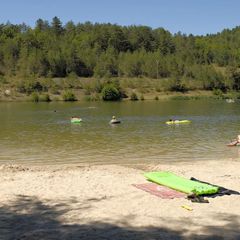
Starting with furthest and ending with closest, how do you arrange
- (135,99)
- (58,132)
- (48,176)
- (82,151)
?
1. (135,99)
2. (58,132)
3. (82,151)
4. (48,176)

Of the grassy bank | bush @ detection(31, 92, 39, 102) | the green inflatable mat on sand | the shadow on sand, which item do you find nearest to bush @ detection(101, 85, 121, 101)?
the grassy bank

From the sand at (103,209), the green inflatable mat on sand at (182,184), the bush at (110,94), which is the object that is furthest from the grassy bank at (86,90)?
the green inflatable mat on sand at (182,184)

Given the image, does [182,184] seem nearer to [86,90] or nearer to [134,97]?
[134,97]

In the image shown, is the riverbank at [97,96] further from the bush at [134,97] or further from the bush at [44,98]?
the bush at [134,97]

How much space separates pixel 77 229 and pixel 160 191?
17.7 ft

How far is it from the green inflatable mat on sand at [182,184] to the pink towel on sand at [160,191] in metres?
0.22

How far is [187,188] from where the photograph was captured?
1688 centimetres

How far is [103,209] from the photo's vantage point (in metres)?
14.6

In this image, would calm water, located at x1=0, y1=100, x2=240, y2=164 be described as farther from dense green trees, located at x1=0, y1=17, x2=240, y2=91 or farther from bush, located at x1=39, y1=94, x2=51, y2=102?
dense green trees, located at x1=0, y1=17, x2=240, y2=91

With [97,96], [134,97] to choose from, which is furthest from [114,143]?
[97,96]

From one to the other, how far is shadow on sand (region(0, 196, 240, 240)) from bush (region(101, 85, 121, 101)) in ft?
387

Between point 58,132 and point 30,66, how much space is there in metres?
121

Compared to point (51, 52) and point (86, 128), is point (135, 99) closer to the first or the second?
point (51, 52)

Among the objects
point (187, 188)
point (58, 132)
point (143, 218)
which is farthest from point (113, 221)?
point (58, 132)
